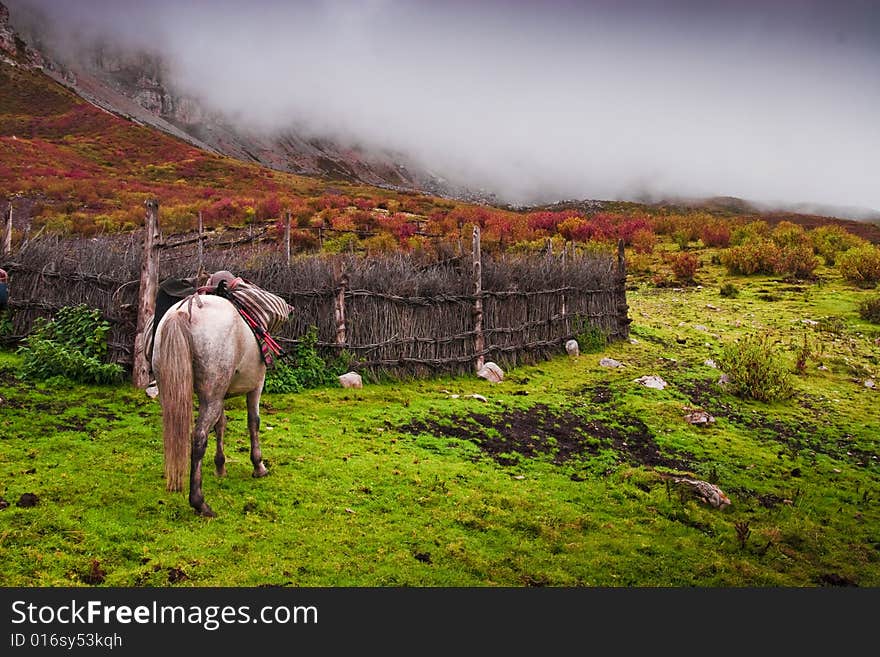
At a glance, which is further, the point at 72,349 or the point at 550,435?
the point at 72,349

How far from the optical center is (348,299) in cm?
852

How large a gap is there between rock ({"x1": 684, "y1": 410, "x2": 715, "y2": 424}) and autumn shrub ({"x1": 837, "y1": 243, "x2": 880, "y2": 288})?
14.4m

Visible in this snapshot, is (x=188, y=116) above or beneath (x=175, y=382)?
above

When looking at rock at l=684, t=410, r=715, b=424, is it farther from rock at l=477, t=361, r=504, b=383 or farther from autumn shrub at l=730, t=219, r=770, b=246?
autumn shrub at l=730, t=219, r=770, b=246

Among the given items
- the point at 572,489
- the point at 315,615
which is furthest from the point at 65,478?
the point at 572,489

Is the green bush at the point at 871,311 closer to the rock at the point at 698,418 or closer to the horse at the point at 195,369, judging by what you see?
the rock at the point at 698,418

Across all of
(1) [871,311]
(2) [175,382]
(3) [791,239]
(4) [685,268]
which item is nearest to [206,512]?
(2) [175,382]

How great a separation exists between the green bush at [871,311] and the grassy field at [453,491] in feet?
22.3

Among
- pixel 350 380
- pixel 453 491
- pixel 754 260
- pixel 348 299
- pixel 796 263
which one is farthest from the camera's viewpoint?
pixel 754 260

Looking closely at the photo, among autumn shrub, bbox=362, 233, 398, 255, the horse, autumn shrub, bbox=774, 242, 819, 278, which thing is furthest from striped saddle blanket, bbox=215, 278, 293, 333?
autumn shrub, bbox=774, 242, 819, 278

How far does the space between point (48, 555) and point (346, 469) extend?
2.35m

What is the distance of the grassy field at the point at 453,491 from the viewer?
3.46 meters

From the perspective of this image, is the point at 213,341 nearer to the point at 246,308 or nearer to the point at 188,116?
the point at 246,308

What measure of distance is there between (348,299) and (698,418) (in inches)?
212
